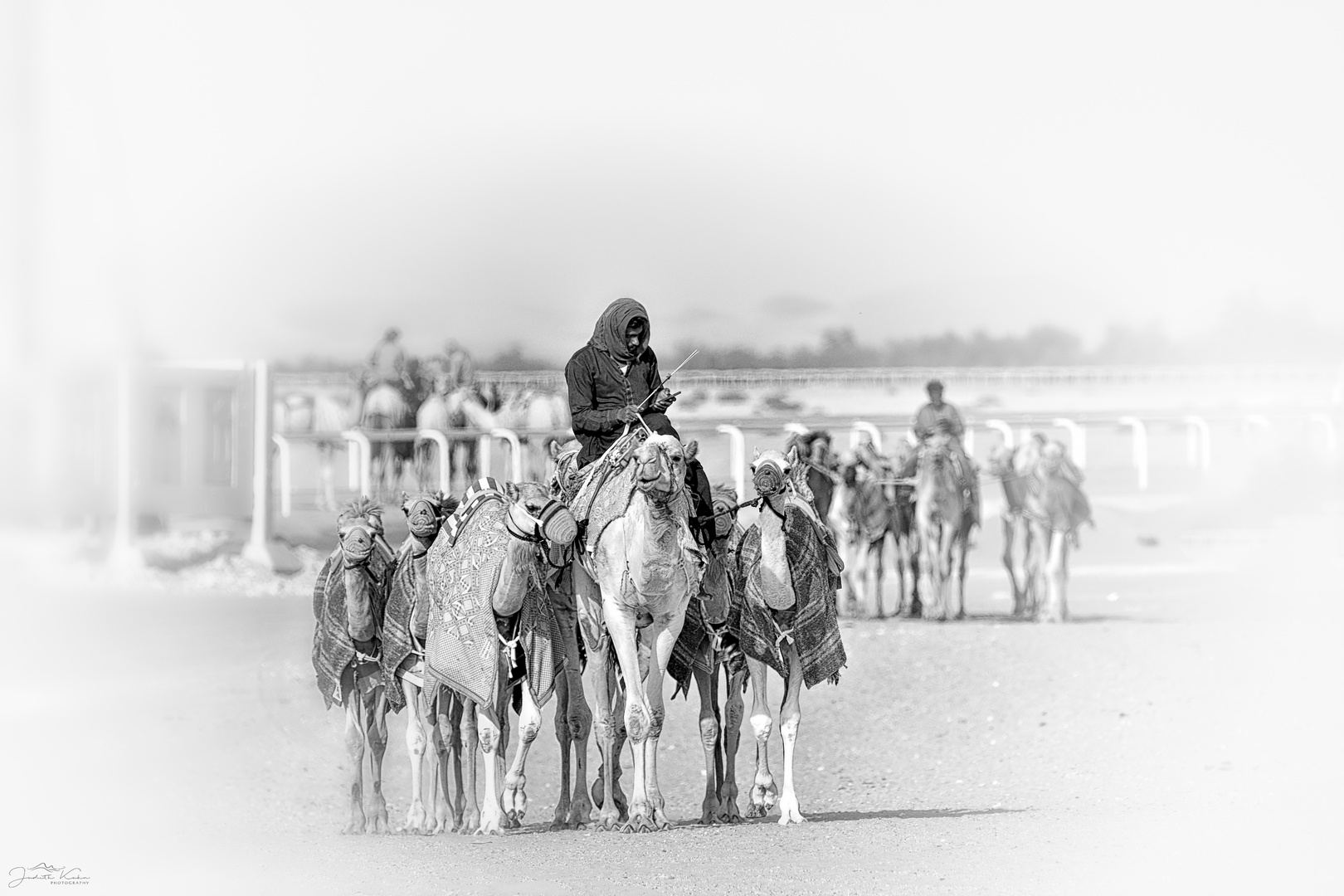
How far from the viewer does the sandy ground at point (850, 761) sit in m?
10.6

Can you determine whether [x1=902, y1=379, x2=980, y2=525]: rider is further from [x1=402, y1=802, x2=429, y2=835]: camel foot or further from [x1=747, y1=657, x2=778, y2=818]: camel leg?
[x1=402, y1=802, x2=429, y2=835]: camel foot

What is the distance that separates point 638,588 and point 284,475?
15.5 metres

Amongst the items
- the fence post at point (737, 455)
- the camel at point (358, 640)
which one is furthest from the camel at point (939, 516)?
the camel at point (358, 640)

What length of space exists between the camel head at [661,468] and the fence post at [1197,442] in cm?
1966

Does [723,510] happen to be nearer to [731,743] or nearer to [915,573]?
[731,743]

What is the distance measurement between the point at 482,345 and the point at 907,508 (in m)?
13.2

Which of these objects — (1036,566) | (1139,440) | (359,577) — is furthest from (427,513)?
(1139,440)

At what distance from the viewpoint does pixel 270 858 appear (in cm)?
1130

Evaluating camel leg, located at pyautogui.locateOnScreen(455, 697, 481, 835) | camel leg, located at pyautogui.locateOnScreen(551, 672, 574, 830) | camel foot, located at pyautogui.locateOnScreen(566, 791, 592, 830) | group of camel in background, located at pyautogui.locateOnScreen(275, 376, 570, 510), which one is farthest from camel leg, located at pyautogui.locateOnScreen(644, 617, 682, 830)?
group of camel in background, located at pyautogui.locateOnScreen(275, 376, 570, 510)

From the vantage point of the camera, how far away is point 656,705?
11273 mm

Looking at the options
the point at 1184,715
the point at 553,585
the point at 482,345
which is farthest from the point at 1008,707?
the point at 482,345

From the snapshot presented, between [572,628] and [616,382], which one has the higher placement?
[616,382]

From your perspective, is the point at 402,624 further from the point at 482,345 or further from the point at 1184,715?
the point at 482,345

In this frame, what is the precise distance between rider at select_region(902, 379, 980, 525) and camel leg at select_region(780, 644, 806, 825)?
1046 cm
